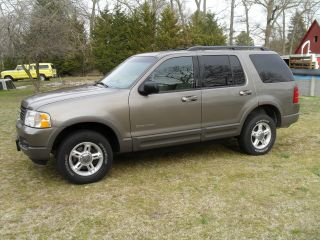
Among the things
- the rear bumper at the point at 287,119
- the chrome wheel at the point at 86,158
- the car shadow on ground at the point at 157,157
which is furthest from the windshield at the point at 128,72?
the rear bumper at the point at 287,119

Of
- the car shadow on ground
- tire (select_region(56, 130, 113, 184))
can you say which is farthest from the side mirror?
the car shadow on ground

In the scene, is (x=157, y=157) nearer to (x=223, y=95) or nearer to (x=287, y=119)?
(x=223, y=95)

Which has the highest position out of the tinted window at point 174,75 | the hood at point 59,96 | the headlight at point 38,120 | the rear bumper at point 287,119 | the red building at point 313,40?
the red building at point 313,40

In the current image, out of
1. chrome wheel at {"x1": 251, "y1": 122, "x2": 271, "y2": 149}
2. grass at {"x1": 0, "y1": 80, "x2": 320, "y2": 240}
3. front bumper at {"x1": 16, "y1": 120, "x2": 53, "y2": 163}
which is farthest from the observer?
chrome wheel at {"x1": 251, "y1": 122, "x2": 271, "y2": 149}

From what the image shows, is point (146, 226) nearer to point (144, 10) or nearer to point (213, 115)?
point (213, 115)

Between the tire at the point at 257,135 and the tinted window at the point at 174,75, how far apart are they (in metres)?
1.34

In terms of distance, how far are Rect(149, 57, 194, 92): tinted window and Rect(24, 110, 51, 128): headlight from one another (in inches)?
62.1

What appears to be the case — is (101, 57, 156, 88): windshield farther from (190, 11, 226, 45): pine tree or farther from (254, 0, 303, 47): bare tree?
(254, 0, 303, 47): bare tree

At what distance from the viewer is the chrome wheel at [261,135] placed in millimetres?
6371

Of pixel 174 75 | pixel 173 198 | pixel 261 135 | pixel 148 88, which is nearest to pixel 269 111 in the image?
pixel 261 135

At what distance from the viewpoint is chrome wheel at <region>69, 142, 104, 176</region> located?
16.4ft

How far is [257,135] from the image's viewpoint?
20.9 feet

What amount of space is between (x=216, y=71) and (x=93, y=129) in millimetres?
2175

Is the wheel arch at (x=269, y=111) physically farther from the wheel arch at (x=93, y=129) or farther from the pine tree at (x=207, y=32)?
the pine tree at (x=207, y=32)
